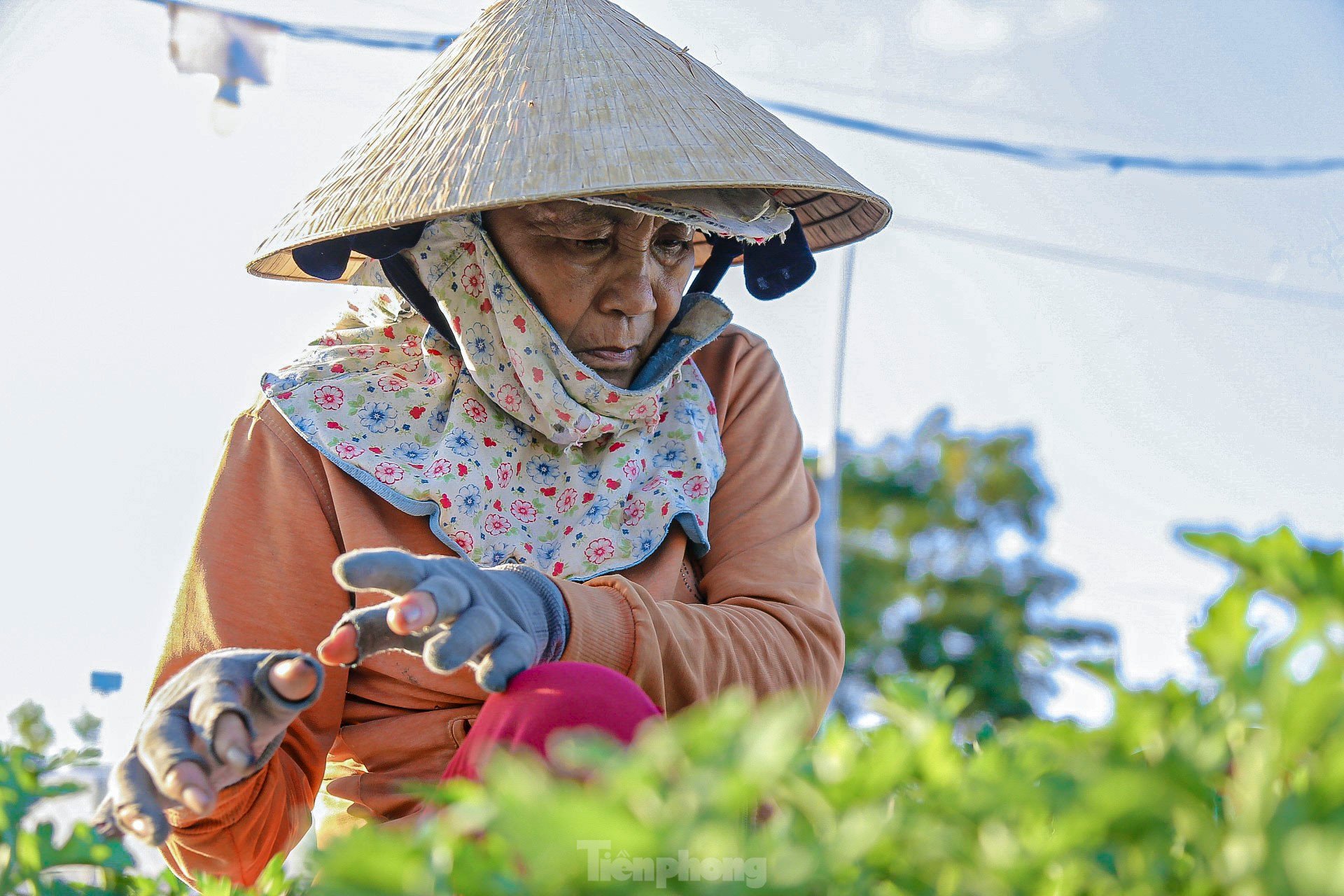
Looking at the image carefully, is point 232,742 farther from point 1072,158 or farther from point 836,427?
point 836,427

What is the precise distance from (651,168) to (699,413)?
0.44 meters

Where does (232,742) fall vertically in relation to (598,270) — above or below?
below

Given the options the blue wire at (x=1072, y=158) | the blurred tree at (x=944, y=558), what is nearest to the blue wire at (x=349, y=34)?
the blue wire at (x=1072, y=158)

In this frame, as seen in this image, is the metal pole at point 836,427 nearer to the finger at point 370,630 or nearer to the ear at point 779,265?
the ear at point 779,265

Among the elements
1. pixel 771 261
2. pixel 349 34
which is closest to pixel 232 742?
pixel 771 261

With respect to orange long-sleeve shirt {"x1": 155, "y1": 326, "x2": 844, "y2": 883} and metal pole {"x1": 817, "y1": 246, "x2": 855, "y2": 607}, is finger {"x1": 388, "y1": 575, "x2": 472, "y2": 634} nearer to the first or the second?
orange long-sleeve shirt {"x1": 155, "y1": 326, "x2": 844, "y2": 883}

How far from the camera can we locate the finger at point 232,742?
0.76m

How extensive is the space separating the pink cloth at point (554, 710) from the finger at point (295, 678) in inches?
4.5

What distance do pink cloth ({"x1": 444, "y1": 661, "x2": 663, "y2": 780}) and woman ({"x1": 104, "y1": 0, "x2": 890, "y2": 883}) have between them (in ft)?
0.96

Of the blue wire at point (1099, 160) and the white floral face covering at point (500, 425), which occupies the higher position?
the blue wire at point (1099, 160)

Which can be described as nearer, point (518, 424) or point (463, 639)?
point (463, 639)

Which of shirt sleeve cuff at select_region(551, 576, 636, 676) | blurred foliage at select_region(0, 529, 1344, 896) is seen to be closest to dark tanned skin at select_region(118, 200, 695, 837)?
shirt sleeve cuff at select_region(551, 576, 636, 676)

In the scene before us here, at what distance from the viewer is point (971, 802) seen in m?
0.36

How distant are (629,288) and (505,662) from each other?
2.38ft
